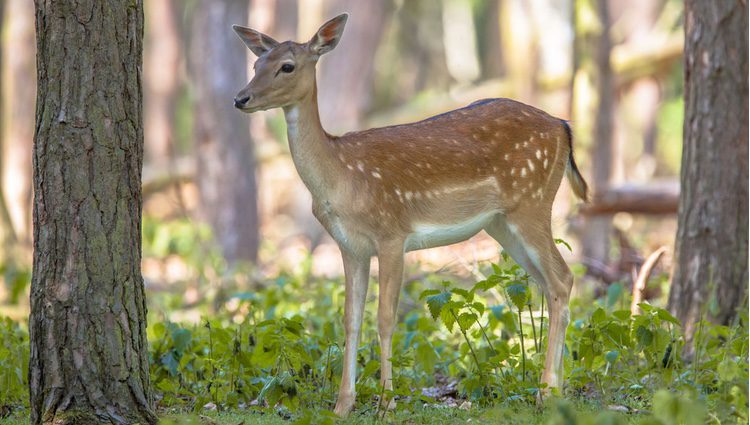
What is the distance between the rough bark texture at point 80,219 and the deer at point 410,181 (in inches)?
36.0

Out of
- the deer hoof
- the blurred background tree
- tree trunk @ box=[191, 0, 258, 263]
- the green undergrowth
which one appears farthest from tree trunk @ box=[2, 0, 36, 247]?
the deer hoof

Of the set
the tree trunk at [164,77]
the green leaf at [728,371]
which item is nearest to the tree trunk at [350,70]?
the tree trunk at [164,77]

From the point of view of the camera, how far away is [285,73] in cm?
629

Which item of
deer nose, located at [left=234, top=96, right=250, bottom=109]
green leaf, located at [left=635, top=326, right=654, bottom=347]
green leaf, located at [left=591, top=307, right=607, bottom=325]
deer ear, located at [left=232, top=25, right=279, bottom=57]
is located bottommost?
green leaf, located at [left=635, top=326, right=654, bottom=347]

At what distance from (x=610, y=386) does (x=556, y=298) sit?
0.67 metres

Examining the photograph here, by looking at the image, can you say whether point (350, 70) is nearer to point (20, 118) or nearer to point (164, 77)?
point (20, 118)

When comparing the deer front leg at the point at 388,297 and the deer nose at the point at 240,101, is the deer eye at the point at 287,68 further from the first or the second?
the deer front leg at the point at 388,297

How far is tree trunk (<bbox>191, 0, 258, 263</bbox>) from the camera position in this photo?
15.4 meters

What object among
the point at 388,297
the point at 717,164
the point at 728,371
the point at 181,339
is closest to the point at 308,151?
the point at 388,297

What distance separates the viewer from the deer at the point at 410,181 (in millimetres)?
6348

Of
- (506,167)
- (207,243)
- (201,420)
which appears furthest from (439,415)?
(207,243)

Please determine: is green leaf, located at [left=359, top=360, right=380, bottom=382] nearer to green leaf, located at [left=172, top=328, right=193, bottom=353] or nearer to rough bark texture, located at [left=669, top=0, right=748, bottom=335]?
green leaf, located at [left=172, top=328, right=193, bottom=353]

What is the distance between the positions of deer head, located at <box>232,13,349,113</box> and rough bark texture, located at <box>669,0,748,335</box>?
288 centimetres

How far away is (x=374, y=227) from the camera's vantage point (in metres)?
6.43
